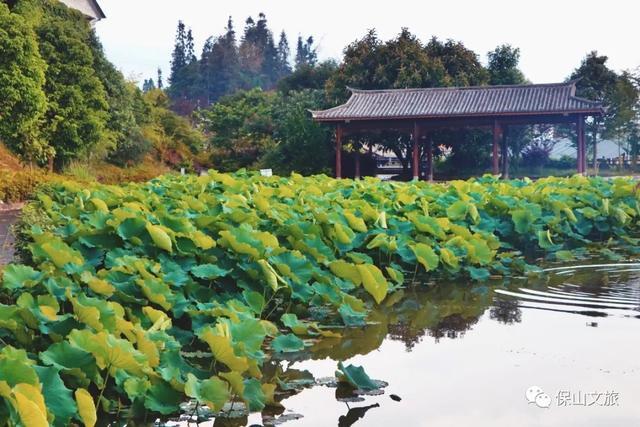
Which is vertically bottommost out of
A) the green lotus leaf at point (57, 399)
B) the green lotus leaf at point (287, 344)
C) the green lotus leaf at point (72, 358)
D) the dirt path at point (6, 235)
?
the green lotus leaf at point (287, 344)

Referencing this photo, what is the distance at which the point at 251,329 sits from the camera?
3.02 metres

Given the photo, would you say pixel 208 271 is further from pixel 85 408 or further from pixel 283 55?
A: pixel 283 55

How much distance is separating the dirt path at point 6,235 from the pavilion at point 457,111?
38.5ft

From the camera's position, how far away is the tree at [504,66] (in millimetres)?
31719

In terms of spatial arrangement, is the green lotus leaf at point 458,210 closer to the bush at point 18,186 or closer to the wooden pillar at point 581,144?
the bush at point 18,186

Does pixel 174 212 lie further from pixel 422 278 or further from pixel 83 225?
pixel 422 278

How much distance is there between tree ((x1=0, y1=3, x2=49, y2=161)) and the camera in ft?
55.9

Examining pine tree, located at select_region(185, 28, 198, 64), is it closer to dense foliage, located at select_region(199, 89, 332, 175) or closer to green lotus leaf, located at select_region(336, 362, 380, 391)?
dense foliage, located at select_region(199, 89, 332, 175)

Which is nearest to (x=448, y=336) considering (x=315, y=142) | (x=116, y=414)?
(x=116, y=414)

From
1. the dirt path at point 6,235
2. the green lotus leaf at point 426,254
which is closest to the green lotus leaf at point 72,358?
the green lotus leaf at point 426,254

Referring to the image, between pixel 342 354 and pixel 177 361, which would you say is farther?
pixel 342 354

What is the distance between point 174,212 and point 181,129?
29.9 meters

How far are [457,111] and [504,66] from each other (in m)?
9.86

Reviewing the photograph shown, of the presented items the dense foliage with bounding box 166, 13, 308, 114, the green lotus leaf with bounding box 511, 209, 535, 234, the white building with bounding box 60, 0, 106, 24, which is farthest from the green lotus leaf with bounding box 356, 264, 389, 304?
the dense foliage with bounding box 166, 13, 308, 114
